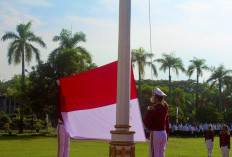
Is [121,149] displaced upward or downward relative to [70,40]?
downward

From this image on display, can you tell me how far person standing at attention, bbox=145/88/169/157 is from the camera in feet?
24.7

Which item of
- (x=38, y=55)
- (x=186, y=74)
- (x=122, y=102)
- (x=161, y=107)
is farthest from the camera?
(x=186, y=74)

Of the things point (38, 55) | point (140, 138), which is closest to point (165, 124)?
point (140, 138)

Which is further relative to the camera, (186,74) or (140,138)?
(186,74)

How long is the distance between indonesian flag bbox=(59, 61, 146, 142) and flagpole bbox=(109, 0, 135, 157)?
192cm

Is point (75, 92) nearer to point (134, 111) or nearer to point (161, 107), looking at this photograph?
point (134, 111)

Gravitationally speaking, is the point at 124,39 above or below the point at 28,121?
above

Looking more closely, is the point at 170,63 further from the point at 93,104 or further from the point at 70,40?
the point at 93,104

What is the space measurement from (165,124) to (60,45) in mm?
38696

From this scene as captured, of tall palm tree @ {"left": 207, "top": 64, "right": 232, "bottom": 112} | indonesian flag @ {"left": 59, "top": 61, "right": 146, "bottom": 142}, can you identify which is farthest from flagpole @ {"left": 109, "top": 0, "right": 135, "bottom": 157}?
tall palm tree @ {"left": 207, "top": 64, "right": 232, "bottom": 112}

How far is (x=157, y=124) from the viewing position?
7547mm

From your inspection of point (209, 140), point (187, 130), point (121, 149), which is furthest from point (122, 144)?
point (187, 130)

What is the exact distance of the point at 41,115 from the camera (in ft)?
135

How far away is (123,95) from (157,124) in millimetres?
1246
